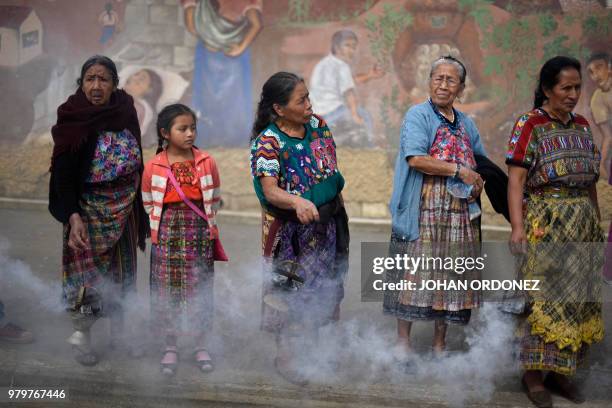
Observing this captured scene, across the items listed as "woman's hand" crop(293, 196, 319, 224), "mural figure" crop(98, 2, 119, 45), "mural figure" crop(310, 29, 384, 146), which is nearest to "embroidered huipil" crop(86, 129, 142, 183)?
"woman's hand" crop(293, 196, 319, 224)

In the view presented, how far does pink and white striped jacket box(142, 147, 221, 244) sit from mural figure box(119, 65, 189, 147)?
535cm

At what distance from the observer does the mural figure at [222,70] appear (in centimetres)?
903

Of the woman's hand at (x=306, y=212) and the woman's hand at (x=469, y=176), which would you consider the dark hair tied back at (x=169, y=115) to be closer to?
the woman's hand at (x=306, y=212)

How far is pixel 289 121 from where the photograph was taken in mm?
3914

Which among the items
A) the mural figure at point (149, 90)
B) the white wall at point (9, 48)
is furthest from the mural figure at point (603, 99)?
the white wall at point (9, 48)

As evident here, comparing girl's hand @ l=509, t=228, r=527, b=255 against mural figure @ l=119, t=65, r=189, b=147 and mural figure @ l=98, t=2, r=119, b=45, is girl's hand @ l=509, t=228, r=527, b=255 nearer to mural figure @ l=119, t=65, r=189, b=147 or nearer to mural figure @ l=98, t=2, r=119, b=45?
mural figure @ l=119, t=65, r=189, b=147

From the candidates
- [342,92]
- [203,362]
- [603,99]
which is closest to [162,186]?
[203,362]

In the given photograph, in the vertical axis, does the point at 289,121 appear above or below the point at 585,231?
above

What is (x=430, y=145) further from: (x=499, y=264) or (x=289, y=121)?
(x=499, y=264)

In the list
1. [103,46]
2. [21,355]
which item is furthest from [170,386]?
[103,46]

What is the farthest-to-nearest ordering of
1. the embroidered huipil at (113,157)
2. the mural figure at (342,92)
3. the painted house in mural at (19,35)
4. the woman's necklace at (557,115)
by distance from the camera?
1. the painted house in mural at (19,35)
2. the mural figure at (342,92)
3. the embroidered huipil at (113,157)
4. the woman's necklace at (557,115)

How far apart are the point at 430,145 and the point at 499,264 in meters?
1.59

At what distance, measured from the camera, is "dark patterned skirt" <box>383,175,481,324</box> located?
403cm

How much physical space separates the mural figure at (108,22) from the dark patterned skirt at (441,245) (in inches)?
260
